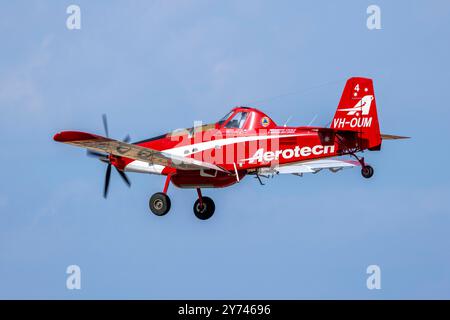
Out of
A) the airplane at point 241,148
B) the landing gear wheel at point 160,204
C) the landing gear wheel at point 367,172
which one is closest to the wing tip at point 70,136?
the airplane at point 241,148

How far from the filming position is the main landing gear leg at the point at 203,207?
42.4 m

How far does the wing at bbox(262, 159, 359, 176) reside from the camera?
132 ft

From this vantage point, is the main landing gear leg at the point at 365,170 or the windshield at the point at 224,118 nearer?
the main landing gear leg at the point at 365,170

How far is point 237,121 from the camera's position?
40.6 metres

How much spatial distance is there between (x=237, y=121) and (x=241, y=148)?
0.96 metres

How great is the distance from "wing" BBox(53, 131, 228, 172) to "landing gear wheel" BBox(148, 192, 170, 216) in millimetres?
1086

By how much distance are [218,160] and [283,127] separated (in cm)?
249

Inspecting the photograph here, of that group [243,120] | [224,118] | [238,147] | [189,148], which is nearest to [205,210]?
[189,148]

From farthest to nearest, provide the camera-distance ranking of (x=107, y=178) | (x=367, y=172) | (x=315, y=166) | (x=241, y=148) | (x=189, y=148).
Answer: (x=107, y=178), (x=189, y=148), (x=315, y=166), (x=241, y=148), (x=367, y=172)

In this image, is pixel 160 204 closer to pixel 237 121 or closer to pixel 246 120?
pixel 237 121

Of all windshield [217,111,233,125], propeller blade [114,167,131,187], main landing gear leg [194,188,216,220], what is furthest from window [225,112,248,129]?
propeller blade [114,167,131,187]

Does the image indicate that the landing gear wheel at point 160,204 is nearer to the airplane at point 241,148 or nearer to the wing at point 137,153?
the airplane at point 241,148

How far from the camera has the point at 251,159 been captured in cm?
4025
